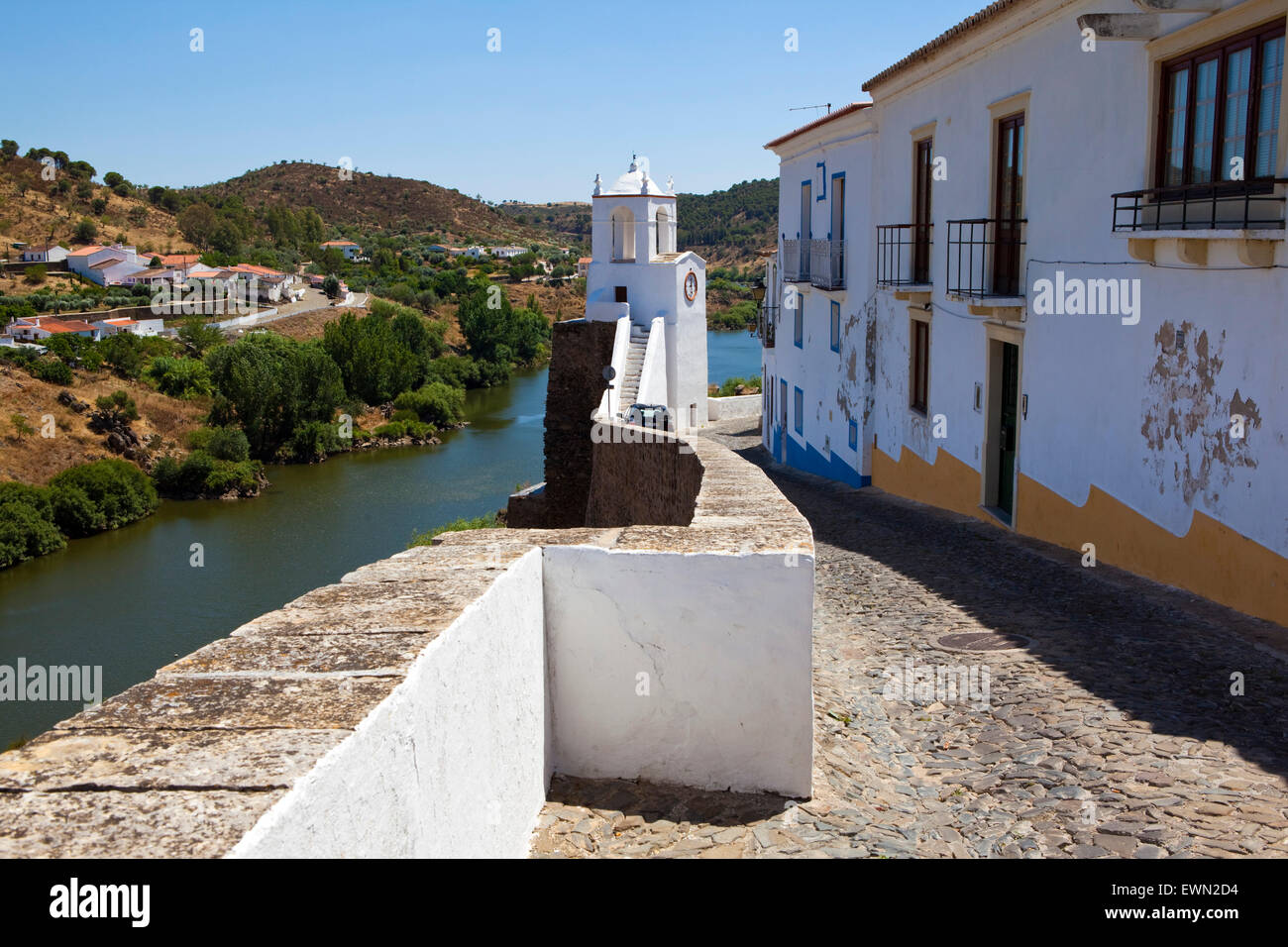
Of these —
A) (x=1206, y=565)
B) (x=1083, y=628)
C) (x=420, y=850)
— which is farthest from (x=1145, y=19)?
(x=420, y=850)

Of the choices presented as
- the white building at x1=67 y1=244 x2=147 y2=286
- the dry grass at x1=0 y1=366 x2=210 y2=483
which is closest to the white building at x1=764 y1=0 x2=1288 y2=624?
the dry grass at x1=0 y1=366 x2=210 y2=483

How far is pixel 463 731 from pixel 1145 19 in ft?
22.8

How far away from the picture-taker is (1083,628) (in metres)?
6.06

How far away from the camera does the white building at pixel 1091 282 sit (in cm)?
634

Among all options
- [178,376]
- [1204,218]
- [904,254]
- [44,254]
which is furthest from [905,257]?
[44,254]

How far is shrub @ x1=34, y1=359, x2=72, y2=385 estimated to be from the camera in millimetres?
35594

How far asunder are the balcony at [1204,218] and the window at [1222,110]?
0.14m

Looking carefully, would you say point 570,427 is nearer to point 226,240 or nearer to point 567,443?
point 567,443

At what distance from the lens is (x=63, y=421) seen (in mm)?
34312

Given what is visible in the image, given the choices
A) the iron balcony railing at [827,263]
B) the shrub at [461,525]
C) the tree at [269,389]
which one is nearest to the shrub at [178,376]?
the tree at [269,389]

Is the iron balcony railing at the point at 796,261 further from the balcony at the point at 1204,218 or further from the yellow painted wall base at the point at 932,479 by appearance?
the balcony at the point at 1204,218

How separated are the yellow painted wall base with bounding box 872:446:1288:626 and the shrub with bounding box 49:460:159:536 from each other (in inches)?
1015

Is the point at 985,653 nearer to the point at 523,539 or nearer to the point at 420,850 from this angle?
the point at 523,539
